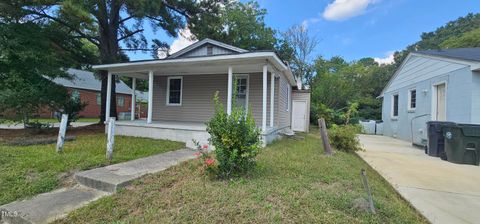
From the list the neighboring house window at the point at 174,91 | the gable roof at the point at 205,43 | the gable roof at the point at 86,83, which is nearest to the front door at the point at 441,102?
the gable roof at the point at 205,43

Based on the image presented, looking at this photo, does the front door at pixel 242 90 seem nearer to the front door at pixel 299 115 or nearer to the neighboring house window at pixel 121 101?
the front door at pixel 299 115

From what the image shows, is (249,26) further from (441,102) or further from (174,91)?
(441,102)

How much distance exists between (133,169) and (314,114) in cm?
1724

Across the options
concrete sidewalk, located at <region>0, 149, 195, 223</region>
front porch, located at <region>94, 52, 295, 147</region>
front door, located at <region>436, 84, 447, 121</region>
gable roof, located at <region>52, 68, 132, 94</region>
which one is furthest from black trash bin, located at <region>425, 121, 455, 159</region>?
gable roof, located at <region>52, 68, 132, 94</region>

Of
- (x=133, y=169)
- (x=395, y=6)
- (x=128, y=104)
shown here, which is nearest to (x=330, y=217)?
(x=133, y=169)

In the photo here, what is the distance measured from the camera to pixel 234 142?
375 cm

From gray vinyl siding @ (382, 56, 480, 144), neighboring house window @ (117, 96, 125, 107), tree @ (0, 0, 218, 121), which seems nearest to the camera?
gray vinyl siding @ (382, 56, 480, 144)

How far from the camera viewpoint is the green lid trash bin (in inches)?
245

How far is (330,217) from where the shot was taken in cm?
256

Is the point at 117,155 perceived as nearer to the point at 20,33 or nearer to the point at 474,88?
the point at 20,33

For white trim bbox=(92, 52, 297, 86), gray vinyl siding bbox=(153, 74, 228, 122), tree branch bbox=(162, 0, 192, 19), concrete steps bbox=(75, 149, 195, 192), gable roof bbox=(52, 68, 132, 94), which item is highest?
tree branch bbox=(162, 0, 192, 19)

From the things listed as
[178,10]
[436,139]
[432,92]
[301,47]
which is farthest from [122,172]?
[301,47]

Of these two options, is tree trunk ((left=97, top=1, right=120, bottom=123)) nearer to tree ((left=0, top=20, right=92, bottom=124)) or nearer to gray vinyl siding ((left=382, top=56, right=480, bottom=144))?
tree ((left=0, top=20, right=92, bottom=124))

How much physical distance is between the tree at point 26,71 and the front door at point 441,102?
1414cm
